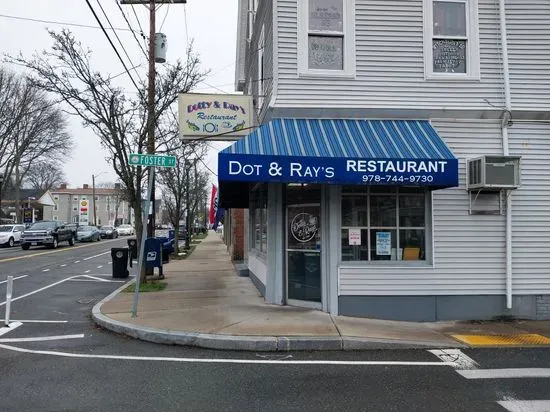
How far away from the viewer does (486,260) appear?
9836mm

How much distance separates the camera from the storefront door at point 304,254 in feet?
32.8

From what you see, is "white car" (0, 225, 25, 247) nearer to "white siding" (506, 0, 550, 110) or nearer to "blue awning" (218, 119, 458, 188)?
"blue awning" (218, 119, 458, 188)

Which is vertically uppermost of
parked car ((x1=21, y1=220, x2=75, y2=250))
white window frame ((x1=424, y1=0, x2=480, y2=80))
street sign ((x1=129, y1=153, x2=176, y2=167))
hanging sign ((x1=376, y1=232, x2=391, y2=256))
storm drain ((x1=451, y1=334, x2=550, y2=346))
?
white window frame ((x1=424, y1=0, x2=480, y2=80))

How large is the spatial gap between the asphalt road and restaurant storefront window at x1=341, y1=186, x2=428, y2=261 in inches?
105

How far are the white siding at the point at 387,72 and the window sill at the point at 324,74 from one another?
0.06 m

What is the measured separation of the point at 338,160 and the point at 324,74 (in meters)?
2.20

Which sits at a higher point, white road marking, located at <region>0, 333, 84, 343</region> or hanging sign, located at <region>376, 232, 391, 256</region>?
hanging sign, located at <region>376, 232, 391, 256</region>

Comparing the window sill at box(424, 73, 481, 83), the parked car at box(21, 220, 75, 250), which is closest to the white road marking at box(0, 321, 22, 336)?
the window sill at box(424, 73, 481, 83)

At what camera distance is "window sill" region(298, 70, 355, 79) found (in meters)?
9.88

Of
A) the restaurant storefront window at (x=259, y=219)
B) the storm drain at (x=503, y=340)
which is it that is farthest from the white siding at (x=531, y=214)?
the restaurant storefront window at (x=259, y=219)

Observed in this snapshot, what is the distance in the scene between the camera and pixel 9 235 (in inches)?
1465

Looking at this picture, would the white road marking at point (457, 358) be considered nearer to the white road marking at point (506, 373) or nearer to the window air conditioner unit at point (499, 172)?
the white road marking at point (506, 373)

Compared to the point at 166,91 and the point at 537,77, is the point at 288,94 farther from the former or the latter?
the point at 166,91

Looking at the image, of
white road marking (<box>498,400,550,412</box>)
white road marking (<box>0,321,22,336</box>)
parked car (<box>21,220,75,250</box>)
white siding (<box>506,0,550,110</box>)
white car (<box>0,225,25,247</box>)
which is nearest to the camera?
white road marking (<box>498,400,550,412</box>)
